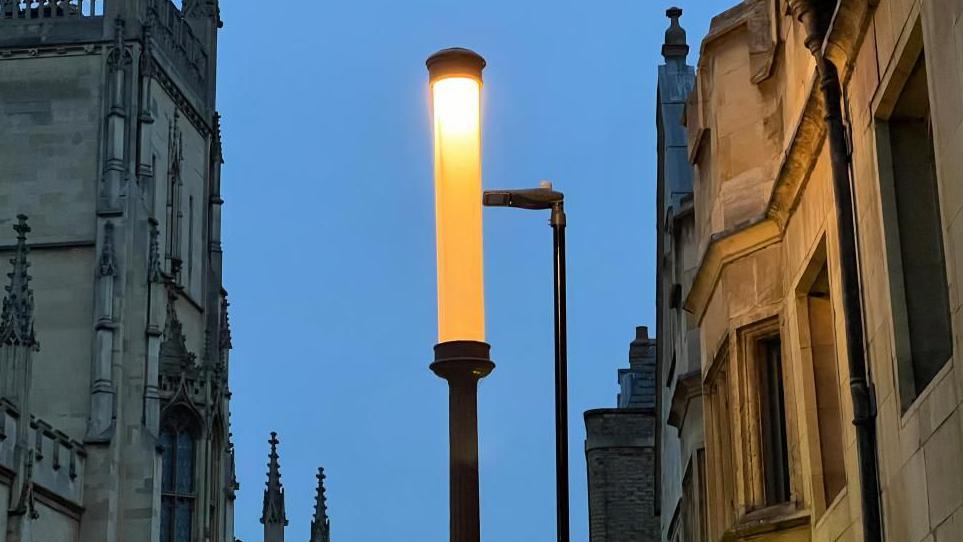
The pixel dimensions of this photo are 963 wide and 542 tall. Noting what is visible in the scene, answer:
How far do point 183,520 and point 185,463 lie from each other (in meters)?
1.41

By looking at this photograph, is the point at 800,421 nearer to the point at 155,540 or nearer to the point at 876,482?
the point at 876,482

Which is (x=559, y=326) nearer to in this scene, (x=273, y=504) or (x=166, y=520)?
(x=166, y=520)

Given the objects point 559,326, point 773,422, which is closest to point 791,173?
point 773,422

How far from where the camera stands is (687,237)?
2077 cm

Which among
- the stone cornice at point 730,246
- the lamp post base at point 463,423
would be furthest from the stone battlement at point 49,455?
the lamp post base at point 463,423

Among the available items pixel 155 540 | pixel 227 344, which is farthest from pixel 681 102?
pixel 227 344

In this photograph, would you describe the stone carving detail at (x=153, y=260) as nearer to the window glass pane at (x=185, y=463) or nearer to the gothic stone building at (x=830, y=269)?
the window glass pane at (x=185, y=463)

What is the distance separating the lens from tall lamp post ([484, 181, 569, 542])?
10.4 meters

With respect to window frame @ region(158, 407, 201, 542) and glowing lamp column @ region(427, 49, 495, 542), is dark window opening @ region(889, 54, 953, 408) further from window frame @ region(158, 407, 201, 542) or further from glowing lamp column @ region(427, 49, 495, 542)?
window frame @ region(158, 407, 201, 542)

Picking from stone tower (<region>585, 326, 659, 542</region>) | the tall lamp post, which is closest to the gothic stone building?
the tall lamp post

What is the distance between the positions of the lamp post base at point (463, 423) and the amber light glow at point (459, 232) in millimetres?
79

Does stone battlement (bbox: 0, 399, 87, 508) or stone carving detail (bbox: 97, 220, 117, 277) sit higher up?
stone carving detail (bbox: 97, 220, 117, 277)

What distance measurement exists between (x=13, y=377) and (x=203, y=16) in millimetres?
18084

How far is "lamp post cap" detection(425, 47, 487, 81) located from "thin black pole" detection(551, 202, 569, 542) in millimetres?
2249
